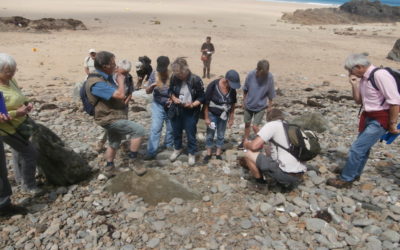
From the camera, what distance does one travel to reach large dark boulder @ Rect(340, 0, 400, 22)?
5406 centimetres

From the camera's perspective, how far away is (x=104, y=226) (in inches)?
194

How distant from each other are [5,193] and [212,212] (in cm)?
296

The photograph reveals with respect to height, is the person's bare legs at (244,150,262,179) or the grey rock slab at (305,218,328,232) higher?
the person's bare legs at (244,150,262,179)

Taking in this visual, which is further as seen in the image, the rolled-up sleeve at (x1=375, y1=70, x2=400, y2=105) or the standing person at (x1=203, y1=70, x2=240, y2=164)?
the standing person at (x1=203, y1=70, x2=240, y2=164)

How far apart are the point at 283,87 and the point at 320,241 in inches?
422

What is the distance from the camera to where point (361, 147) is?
5.64 meters

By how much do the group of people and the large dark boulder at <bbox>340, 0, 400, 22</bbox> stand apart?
5576cm

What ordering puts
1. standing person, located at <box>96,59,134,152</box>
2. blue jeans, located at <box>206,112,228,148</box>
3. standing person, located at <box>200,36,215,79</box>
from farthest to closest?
standing person, located at <box>200,36,215,79</box>, blue jeans, located at <box>206,112,228,148</box>, standing person, located at <box>96,59,134,152</box>

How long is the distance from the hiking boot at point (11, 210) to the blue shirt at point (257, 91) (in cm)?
451

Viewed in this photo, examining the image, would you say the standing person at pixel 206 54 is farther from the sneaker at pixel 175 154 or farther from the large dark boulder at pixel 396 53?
the large dark boulder at pixel 396 53

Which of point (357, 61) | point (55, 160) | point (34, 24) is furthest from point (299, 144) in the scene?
point (34, 24)

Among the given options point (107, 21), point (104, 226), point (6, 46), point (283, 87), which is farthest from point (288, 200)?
point (107, 21)

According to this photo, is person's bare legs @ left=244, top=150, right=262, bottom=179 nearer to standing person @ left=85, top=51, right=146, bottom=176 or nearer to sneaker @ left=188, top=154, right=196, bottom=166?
sneaker @ left=188, top=154, right=196, bottom=166

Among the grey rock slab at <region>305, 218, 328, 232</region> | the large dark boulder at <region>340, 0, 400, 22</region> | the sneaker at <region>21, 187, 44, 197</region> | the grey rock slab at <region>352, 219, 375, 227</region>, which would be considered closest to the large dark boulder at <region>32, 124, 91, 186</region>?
the sneaker at <region>21, 187, 44, 197</region>
